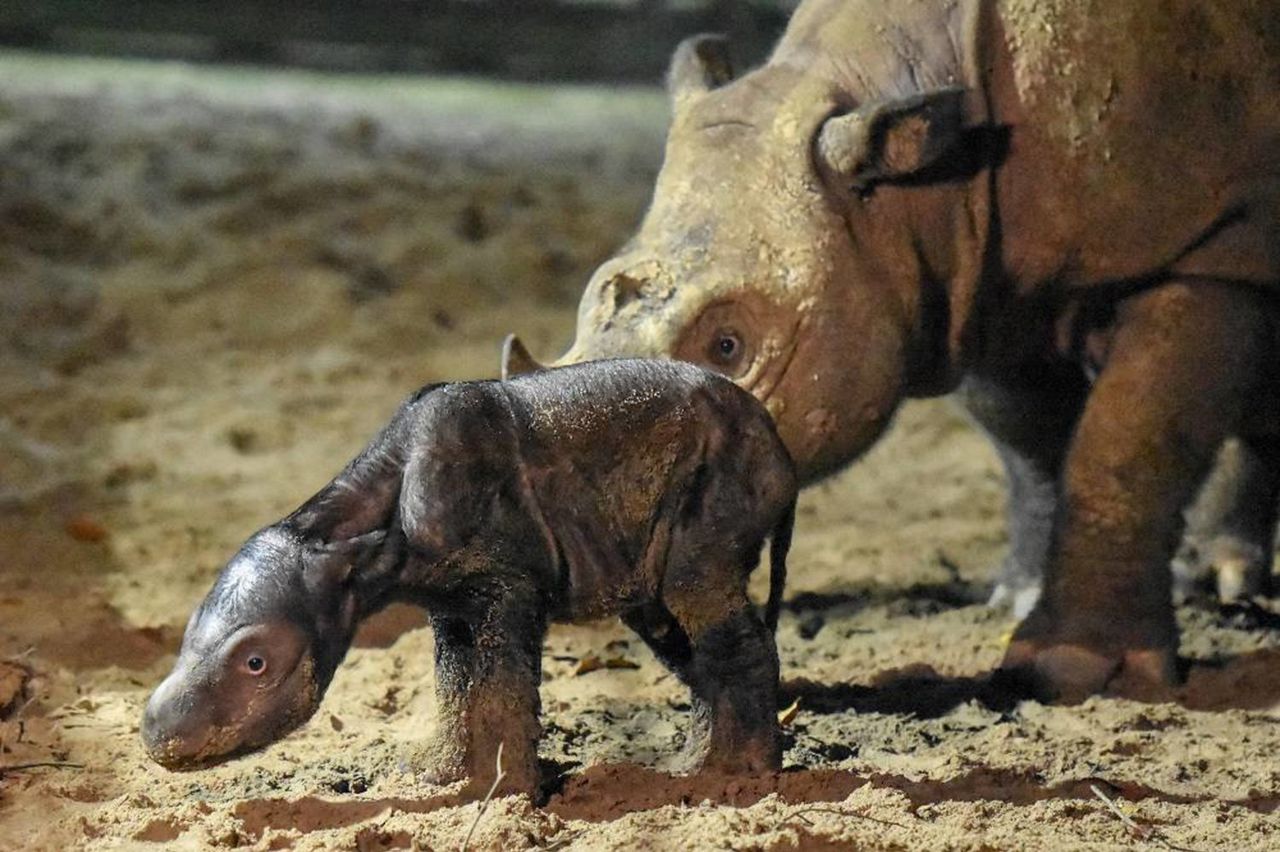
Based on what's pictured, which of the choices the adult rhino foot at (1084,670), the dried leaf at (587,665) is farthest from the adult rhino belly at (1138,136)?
the dried leaf at (587,665)

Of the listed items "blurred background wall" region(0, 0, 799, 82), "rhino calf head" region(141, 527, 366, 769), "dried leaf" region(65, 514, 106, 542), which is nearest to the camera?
"rhino calf head" region(141, 527, 366, 769)

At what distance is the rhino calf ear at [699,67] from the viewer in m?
4.96

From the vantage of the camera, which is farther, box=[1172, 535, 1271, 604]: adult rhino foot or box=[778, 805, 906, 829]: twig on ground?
A: box=[1172, 535, 1271, 604]: adult rhino foot

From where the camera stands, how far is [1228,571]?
18.6 ft

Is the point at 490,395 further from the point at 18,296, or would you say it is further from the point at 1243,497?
the point at 18,296

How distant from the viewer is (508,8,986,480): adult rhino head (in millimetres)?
4293

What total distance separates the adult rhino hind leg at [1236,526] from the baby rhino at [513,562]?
2.56 m

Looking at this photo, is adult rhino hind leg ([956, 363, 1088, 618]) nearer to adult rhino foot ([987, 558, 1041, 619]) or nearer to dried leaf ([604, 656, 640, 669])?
adult rhino foot ([987, 558, 1041, 619])

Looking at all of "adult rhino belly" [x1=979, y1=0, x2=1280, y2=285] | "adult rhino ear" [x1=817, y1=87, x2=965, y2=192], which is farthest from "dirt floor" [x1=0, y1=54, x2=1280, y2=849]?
"adult rhino ear" [x1=817, y1=87, x2=965, y2=192]

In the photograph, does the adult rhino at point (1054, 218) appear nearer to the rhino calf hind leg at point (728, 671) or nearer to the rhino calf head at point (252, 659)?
the rhino calf hind leg at point (728, 671)

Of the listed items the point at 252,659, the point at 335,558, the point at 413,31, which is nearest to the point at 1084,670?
the point at 335,558

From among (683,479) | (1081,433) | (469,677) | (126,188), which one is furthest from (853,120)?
(126,188)

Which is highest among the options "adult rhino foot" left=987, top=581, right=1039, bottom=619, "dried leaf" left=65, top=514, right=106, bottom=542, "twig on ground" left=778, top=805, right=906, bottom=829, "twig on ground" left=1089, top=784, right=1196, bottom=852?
"twig on ground" left=778, top=805, right=906, bottom=829

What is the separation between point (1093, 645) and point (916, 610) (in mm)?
757
